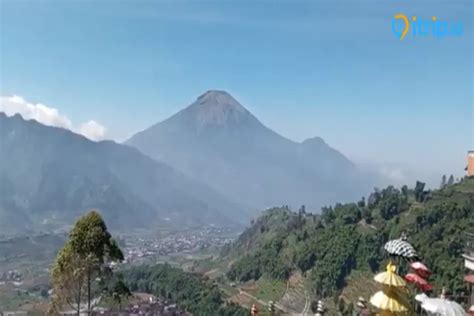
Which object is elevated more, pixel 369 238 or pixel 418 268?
pixel 418 268

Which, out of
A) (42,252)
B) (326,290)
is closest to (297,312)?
(326,290)

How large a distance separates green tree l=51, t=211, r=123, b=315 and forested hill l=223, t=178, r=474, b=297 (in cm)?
3938

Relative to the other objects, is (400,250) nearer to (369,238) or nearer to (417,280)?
(417,280)

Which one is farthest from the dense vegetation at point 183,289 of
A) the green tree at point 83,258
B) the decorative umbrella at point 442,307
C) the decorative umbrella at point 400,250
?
the decorative umbrella at point 442,307

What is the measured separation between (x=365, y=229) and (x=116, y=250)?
63890mm

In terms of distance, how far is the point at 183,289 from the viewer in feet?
212

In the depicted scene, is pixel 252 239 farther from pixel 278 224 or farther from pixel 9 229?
pixel 9 229

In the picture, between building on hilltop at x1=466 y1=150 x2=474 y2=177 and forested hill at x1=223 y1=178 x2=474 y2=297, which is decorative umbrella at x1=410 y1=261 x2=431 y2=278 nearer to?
building on hilltop at x1=466 y1=150 x2=474 y2=177

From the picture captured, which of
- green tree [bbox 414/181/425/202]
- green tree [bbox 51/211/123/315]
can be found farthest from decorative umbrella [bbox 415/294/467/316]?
green tree [bbox 414/181/425/202]

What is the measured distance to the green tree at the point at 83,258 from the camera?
10.5 meters

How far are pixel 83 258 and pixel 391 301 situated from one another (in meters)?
6.10

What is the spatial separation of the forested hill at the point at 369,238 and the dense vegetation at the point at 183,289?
10.4 m

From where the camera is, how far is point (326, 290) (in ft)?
204

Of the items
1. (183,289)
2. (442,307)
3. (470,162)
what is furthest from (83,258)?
(183,289)
